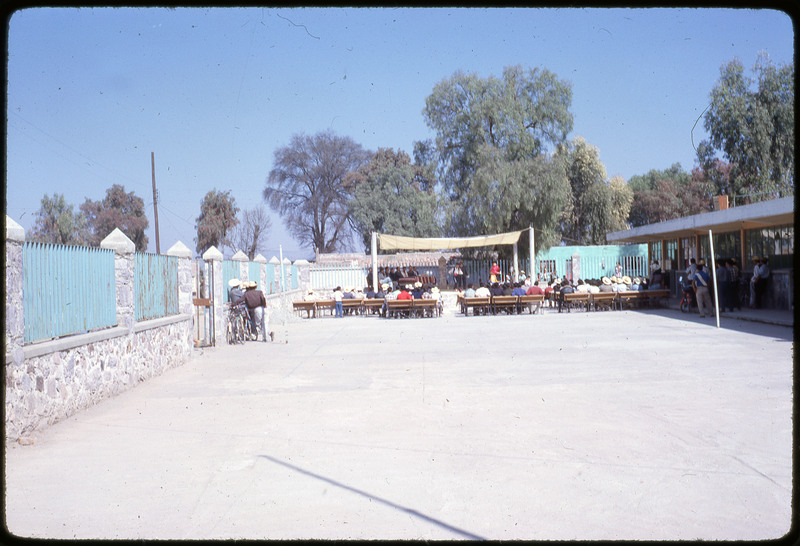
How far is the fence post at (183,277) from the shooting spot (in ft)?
43.9

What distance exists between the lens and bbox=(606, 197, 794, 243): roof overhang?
16.5 metres

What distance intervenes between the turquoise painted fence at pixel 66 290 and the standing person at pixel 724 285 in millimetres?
15392

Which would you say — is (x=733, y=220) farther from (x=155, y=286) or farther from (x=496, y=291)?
(x=155, y=286)

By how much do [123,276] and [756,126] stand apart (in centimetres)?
3001

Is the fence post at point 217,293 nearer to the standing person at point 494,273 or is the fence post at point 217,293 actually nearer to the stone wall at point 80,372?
the stone wall at point 80,372

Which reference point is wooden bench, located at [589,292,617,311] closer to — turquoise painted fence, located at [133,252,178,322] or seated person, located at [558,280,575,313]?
A: seated person, located at [558,280,575,313]

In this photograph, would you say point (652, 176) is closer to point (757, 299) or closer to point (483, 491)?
point (757, 299)

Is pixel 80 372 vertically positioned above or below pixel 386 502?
above

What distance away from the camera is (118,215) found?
5725 centimetres

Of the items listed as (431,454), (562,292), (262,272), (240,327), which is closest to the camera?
(431,454)

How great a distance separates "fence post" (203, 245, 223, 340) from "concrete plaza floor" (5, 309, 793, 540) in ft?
14.1

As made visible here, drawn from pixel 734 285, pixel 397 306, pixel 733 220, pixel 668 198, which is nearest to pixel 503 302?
pixel 397 306

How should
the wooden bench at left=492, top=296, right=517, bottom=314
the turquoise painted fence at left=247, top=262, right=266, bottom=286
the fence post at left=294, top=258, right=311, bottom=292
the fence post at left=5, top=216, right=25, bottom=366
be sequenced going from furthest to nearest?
1. the fence post at left=294, top=258, right=311, bottom=292
2. the wooden bench at left=492, top=296, right=517, bottom=314
3. the turquoise painted fence at left=247, top=262, right=266, bottom=286
4. the fence post at left=5, top=216, right=25, bottom=366

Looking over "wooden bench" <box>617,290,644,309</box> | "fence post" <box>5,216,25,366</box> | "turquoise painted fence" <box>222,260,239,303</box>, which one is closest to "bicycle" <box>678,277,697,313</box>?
Answer: "wooden bench" <box>617,290,644,309</box>
